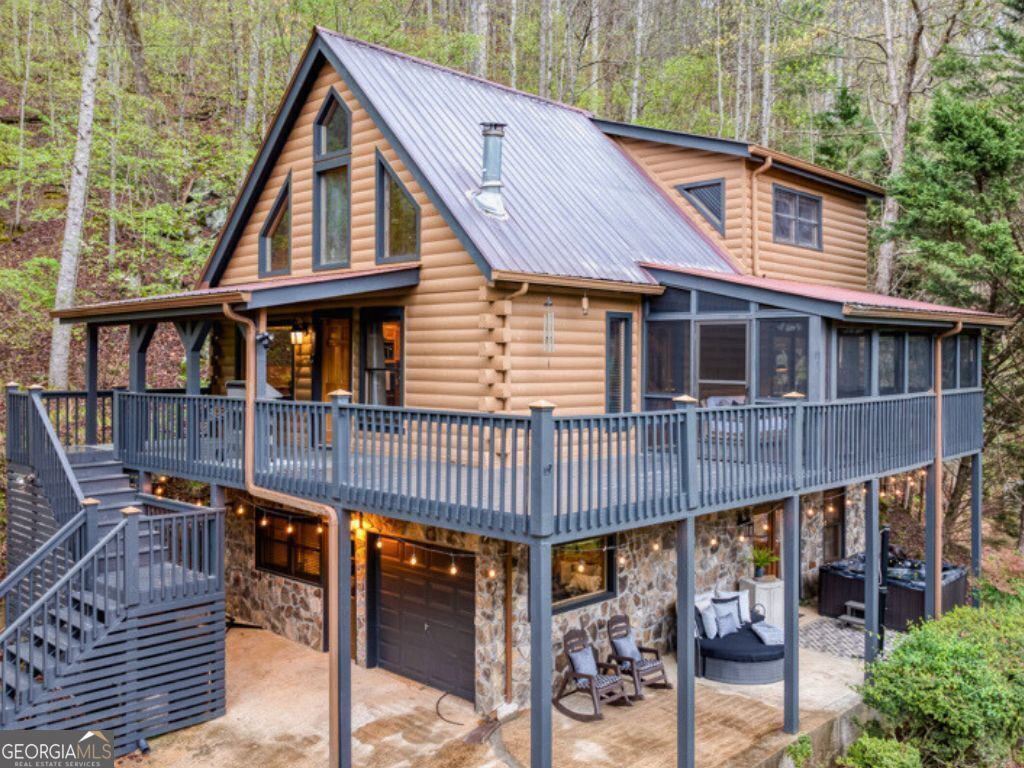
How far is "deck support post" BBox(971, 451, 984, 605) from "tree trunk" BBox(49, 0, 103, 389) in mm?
18357

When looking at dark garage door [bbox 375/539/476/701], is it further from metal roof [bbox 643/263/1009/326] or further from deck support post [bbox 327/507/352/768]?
metal roof [bbox 643/263/1009/326]

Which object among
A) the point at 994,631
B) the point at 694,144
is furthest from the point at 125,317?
the point at 994,631

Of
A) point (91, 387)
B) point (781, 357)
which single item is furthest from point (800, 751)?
point (91, 387)

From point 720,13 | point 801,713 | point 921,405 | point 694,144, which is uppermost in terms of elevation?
point 720,13

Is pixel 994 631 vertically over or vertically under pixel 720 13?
under

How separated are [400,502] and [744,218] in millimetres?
8813

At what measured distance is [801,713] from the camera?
10016 millimetres

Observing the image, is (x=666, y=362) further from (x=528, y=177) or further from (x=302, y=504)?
(x=302, y=504)

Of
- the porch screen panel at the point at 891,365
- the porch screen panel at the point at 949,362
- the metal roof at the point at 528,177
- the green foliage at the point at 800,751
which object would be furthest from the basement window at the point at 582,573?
the porch screen panel at the point at 949,362

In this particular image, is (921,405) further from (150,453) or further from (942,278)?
(150,453)

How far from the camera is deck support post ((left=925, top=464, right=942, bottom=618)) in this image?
42.2 ft

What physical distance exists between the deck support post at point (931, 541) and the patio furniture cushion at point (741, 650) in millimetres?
3613

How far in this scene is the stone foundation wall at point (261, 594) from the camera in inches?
491

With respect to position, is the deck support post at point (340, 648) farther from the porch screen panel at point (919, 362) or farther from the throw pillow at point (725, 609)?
the porch screen panel at point (919, 362)
